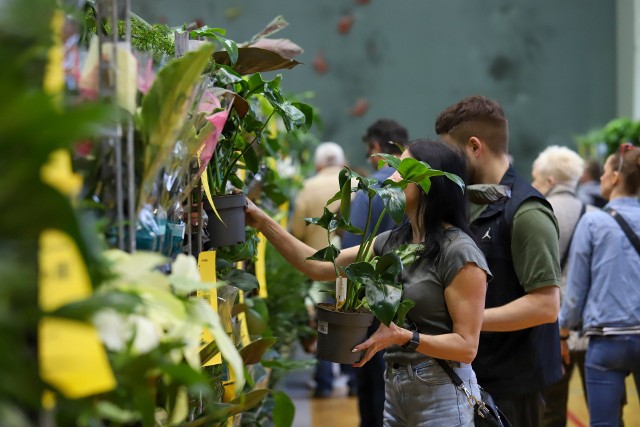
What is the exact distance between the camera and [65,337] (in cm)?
92

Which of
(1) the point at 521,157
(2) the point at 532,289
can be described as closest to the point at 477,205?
(2) the point at 532,289

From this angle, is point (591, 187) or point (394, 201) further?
point (591, 187)

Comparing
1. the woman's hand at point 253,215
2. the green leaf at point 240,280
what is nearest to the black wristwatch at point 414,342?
the green leaf at point 240,280

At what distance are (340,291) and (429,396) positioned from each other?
355mm

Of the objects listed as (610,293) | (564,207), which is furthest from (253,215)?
(564,207)

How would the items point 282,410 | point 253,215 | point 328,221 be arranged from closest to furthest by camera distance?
point 282,410
point 328,221
point 253,215

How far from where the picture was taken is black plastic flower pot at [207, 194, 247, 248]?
6.67ft

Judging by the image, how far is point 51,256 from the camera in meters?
0.93

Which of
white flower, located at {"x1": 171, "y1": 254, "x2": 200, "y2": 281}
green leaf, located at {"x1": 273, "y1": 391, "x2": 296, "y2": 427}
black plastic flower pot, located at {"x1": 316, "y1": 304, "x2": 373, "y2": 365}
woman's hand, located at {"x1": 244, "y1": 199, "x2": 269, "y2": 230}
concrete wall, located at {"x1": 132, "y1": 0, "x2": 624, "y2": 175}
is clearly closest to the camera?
white flower, located at {"x1": 171, "y1": 254, "x2": 200, "y2": 281}

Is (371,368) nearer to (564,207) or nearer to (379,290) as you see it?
(564,207)

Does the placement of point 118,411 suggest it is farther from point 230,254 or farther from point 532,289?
point 532,289

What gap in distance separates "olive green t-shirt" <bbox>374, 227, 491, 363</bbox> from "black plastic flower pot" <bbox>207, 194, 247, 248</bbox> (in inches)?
18.4

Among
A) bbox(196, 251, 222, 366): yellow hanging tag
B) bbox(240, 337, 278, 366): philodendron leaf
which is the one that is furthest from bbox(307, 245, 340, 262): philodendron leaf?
bbox(196, 251, 222, 366): yellow hanging tag

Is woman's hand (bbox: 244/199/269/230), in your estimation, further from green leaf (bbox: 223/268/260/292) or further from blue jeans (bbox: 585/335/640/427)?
blue jeans (bbox: 585/335/640/427)
